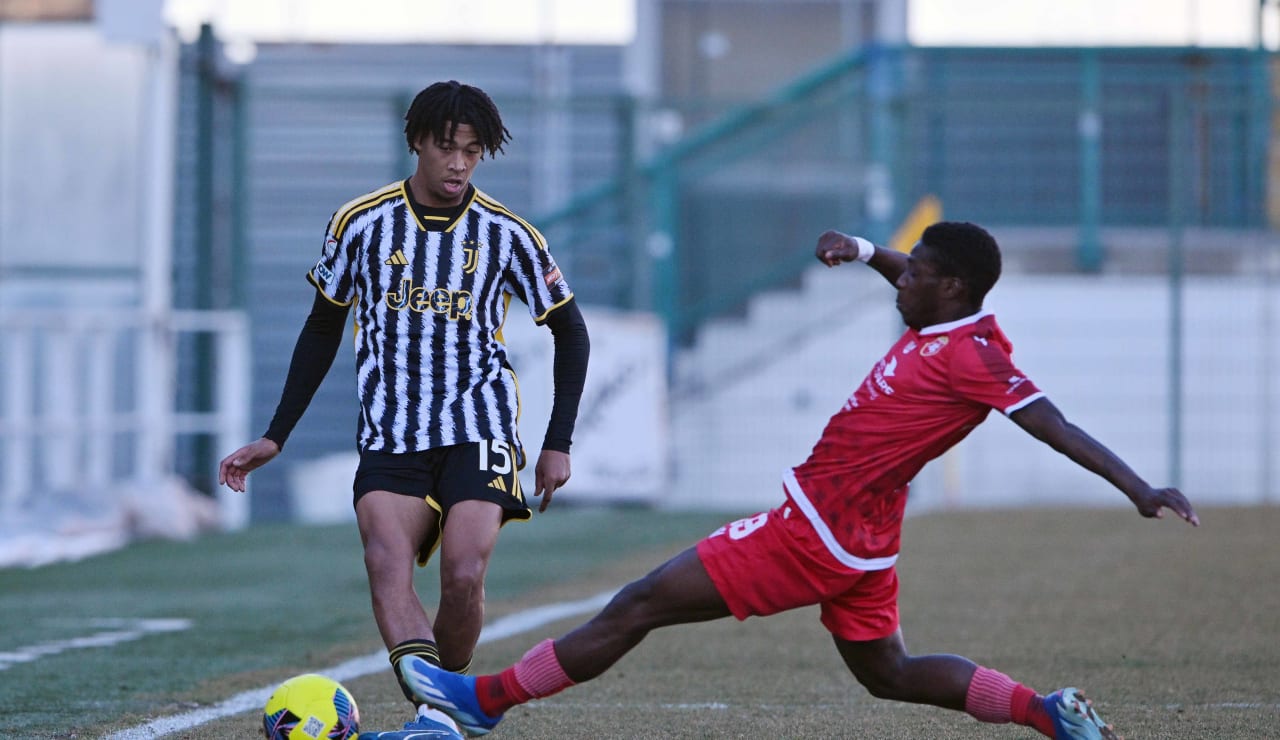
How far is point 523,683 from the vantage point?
185 inches

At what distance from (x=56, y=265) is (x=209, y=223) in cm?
160

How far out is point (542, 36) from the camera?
20.7 meters

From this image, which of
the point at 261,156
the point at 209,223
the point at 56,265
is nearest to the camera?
the point at 56,265

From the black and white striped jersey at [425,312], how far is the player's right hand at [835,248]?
2.78 ft

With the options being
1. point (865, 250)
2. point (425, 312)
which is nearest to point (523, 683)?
point (425, 312)

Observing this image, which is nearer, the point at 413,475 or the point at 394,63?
the point at 413,475

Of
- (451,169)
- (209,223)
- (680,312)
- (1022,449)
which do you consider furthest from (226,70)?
(451,169)

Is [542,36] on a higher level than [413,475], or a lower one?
higher

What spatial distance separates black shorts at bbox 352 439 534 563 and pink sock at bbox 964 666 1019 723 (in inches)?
50.6

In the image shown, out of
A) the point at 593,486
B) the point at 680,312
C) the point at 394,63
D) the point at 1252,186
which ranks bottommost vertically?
the point at 593,486

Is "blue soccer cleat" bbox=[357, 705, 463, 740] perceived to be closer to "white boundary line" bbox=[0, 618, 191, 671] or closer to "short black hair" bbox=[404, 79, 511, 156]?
"short black hair" bbox=[404, 79, 511, 156]

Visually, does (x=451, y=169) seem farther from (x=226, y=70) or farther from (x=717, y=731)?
(x=226, y=70)

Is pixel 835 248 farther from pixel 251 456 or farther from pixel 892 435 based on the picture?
pixel 251 456

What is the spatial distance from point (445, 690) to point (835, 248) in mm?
1587
